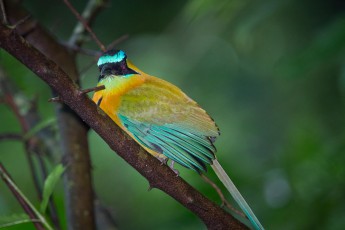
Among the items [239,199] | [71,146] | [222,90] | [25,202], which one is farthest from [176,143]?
[222,90]

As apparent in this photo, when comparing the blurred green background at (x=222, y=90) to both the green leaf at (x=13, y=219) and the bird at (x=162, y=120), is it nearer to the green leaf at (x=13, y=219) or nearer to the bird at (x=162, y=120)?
the bird at (x=162, y=120)

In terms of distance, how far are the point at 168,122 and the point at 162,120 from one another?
3 cm

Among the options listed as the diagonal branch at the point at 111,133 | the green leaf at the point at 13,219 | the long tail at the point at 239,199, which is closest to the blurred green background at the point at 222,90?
the long tail at the point at 239,199

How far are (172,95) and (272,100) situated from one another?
446cm

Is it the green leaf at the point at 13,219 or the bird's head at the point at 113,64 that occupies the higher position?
the bird's head at the point at 113,64

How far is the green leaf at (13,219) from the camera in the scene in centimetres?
253

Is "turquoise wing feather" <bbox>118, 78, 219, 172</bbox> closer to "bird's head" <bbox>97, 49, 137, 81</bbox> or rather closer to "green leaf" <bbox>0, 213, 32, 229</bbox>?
"bird's head" <bbox>97, 49, 137, 81</bbox>

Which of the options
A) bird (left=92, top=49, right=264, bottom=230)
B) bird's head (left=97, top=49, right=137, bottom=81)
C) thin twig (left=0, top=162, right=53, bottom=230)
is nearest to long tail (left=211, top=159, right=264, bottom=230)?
bird (left=92, top=49, right=264, bottom=230)

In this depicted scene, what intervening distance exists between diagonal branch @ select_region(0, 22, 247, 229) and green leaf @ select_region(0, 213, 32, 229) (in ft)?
2.09

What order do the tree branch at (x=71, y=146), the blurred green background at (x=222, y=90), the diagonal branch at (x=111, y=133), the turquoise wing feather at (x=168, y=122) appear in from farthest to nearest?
1. the blurred green background at (x=222, y=90)
2. the tree branch at (x=71, y=146)
3. the turquoise wing feather at (x=168, y=122)
4. the diagonal branch at (x=111, y=133)

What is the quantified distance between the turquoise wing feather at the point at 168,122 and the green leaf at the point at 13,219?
0.67m

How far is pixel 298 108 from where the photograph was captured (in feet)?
22.6

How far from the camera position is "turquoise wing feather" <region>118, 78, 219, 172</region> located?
279cm

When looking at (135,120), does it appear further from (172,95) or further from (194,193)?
(194,193)
